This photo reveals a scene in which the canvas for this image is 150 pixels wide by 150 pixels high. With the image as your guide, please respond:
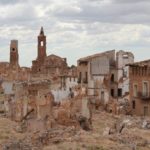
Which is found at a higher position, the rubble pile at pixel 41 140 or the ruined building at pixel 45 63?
the ruined building at pixel 45 63

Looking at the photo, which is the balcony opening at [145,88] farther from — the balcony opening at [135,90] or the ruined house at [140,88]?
the balcony opening at [135,90]

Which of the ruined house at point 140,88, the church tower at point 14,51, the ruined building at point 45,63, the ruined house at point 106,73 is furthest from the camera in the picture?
the church tower at point 14,51

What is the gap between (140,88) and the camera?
58.2 m

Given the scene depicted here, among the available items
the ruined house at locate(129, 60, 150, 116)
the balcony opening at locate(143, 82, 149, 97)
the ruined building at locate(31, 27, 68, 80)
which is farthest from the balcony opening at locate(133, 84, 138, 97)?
the ruined building at locate(31, 27, 68, 80)

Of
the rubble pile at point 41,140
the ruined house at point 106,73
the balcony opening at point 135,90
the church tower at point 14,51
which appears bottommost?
the rubble pile at point 41,140

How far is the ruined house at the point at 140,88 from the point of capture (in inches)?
2259

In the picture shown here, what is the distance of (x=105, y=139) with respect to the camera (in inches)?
1038

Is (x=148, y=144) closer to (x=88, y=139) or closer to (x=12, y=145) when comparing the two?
(x=88, y=139)

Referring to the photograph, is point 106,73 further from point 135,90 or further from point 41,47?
point 41,47

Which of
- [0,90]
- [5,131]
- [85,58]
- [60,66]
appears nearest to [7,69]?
[60,66]

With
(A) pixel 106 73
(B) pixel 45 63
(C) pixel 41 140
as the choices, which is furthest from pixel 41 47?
(C) pixel 41 140

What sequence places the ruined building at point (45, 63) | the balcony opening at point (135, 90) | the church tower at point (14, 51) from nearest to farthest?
the balcony opening at point (135, 90), the ruined building at point (45, 63), the church tower at point (14, 51)

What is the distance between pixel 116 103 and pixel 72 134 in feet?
104

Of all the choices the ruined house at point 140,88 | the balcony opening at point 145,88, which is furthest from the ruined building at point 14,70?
the balcony opening at point 145,88
